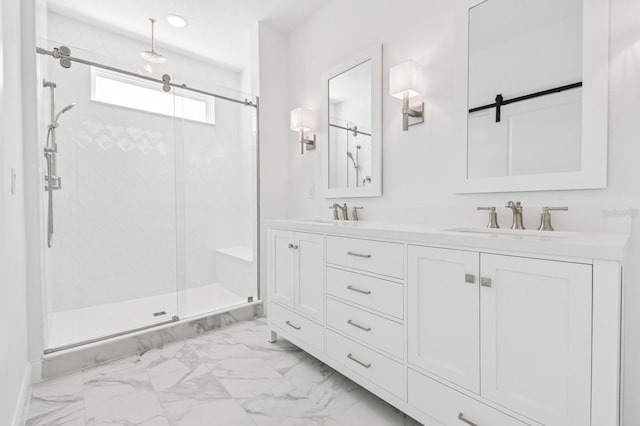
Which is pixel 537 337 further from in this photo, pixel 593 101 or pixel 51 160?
pixel 51 160

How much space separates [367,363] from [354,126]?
158 cm

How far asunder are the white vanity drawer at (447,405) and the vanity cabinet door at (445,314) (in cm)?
5

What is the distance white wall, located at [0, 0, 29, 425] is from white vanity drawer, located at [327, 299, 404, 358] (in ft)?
4.34

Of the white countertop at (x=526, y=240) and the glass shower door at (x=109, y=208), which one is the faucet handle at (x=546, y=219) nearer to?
the white countertop at (x=526, y=240)

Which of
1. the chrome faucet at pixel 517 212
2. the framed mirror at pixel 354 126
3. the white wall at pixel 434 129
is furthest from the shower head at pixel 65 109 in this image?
the chrome faucet at pixel 517 212

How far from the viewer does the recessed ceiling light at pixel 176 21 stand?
2.71 metres

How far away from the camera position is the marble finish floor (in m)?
1.44

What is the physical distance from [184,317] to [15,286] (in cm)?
115

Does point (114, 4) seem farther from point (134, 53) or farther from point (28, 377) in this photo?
point (28, 377)

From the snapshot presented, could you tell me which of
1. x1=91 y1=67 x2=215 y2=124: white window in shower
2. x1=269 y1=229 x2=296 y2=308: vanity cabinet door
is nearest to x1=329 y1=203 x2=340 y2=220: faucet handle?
x1=269 y1=229 x2=296 y2=308: vanity cabinet door

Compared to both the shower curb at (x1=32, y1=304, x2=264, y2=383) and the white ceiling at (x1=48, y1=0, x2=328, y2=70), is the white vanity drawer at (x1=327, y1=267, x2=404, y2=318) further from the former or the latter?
the white ceiling at (x1=48, y1=0, x2=328, y2=70)

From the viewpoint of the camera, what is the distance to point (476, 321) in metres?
1.09

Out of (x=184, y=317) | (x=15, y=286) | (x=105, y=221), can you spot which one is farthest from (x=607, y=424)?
(x=105, y=221)

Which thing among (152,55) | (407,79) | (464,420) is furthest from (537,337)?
(152,55)
